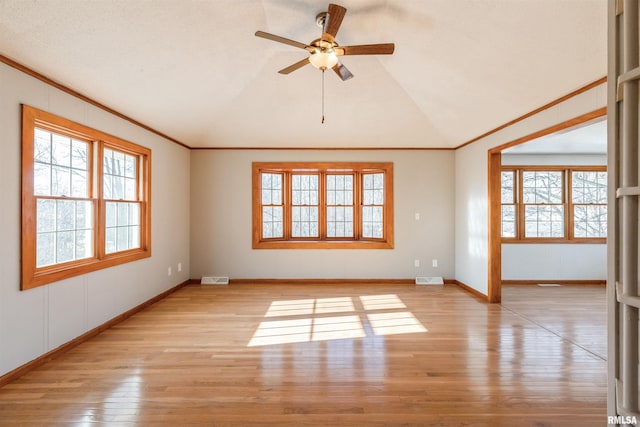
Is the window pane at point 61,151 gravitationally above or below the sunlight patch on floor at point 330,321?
above

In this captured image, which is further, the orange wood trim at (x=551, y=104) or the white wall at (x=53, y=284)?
the orange wood trim at (x=551, y=104)

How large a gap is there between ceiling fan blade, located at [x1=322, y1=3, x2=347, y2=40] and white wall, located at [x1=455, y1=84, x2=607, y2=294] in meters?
2.52

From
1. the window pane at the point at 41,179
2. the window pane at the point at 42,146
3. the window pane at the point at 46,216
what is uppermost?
the window pane at the point at 42,146

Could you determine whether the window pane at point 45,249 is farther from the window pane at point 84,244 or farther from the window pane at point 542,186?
the window pane at point 542,186

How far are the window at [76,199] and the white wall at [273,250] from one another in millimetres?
1405

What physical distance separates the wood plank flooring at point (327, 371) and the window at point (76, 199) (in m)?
0.83

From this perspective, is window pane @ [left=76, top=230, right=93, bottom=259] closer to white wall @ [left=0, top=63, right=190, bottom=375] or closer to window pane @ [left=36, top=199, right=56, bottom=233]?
white wall @ [left=0, top=63, right=190, bottom=375]

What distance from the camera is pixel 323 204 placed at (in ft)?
20.0

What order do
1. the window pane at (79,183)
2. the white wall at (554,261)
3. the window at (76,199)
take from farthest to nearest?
the white wall at (554,261) < the window pane at (79,183) < the window at (76,199)

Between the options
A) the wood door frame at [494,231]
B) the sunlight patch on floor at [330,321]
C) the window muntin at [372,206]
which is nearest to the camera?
the sunlight patch on floor at [330,321]

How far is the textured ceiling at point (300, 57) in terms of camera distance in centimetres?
253

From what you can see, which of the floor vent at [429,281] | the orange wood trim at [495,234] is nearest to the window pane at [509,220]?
the floor vent at [429,281]

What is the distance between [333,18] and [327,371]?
2.73m

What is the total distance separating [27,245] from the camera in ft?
8.67
